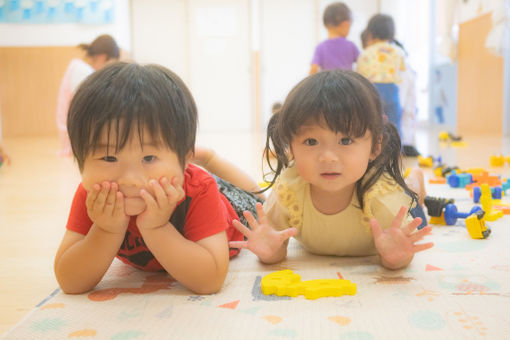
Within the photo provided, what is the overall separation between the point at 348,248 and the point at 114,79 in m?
0.58

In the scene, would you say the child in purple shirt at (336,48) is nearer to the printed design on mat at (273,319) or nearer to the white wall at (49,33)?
the printed design on mat at (273,319)

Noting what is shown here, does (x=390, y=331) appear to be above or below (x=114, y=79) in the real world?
below

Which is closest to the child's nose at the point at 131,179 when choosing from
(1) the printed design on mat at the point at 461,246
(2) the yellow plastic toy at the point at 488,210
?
(1) the printed design on mat at the point at 461,246

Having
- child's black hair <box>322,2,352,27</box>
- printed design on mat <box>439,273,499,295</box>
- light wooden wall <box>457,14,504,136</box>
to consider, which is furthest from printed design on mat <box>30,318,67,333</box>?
light wooden wall <box>457,14,504,136</box>

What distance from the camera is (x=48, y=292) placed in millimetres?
921

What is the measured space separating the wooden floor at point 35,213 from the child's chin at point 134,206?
0.23 m

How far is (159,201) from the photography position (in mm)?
778

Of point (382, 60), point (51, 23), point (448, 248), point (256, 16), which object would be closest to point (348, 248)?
point (448, 248)

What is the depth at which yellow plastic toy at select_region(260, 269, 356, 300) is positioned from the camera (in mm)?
847

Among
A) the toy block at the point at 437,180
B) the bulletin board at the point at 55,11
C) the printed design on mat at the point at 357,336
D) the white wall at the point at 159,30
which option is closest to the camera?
the printed design on mat at the point at 357,336

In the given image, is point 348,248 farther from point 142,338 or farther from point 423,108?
point 423,108

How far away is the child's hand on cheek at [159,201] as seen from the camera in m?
0.77

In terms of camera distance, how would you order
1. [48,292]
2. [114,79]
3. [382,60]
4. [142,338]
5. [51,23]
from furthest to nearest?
[51,23]
[382,60]
[48,292]
[114,79]
[142,338]

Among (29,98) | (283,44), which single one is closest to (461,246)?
(29,98)
